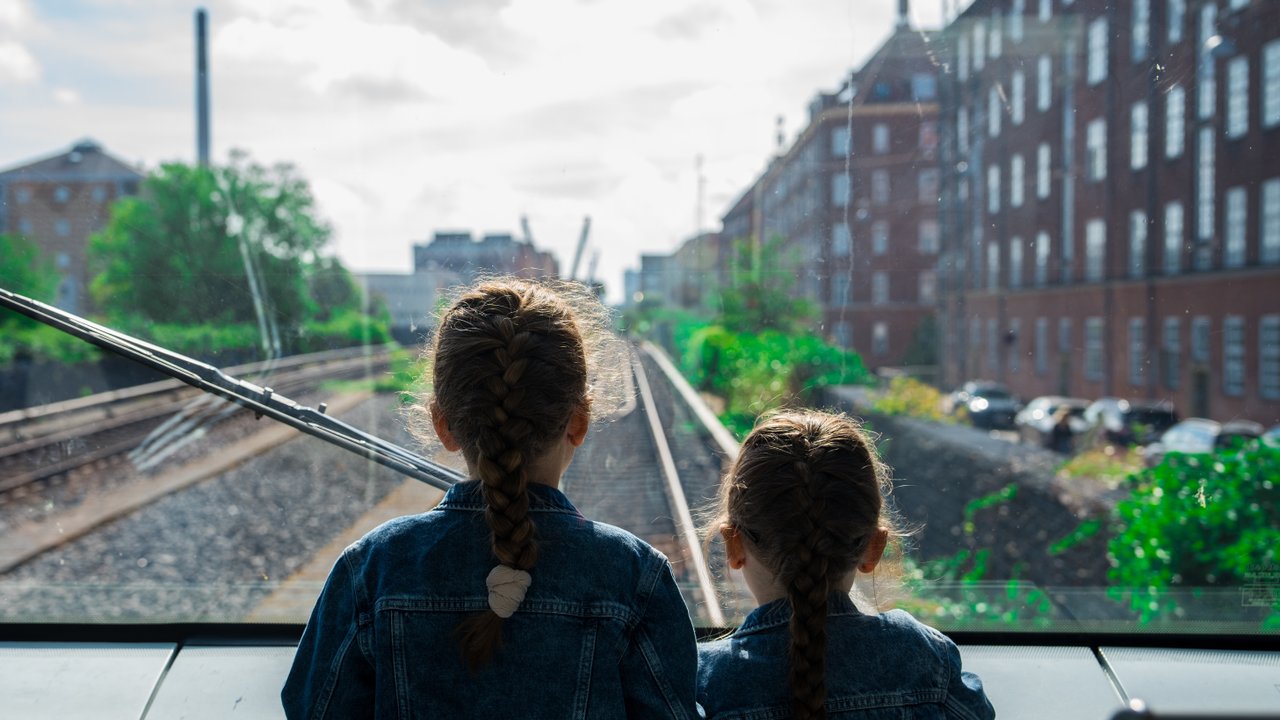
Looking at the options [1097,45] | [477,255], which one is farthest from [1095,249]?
[477,255]

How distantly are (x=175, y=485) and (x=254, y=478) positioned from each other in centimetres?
37

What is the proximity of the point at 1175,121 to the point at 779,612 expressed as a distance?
1795mm

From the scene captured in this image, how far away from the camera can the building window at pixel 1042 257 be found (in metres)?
2.45

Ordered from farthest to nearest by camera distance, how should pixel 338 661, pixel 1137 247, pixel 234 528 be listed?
1. pixel 234 528
2. pixel 1137 247
3. pixel 338 661

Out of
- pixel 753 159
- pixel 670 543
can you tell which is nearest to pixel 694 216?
pixel 753 159

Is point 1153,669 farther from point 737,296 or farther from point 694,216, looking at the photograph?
point 694,216

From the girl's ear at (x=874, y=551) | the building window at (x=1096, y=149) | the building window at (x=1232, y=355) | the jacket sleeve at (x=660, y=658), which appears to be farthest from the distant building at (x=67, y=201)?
the building window at (x=1232, y=355)

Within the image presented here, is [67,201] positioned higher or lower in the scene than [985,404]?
higher

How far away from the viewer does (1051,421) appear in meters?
2.93

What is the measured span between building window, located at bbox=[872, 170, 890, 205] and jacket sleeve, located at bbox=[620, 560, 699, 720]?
1205 mm

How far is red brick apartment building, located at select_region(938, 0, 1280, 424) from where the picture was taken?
2.26 metres

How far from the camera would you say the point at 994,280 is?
2.46 metres

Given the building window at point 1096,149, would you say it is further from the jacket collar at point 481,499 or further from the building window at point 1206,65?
the jacket collar at point 481,499

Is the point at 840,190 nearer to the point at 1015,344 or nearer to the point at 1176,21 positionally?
the point at 1015,344
